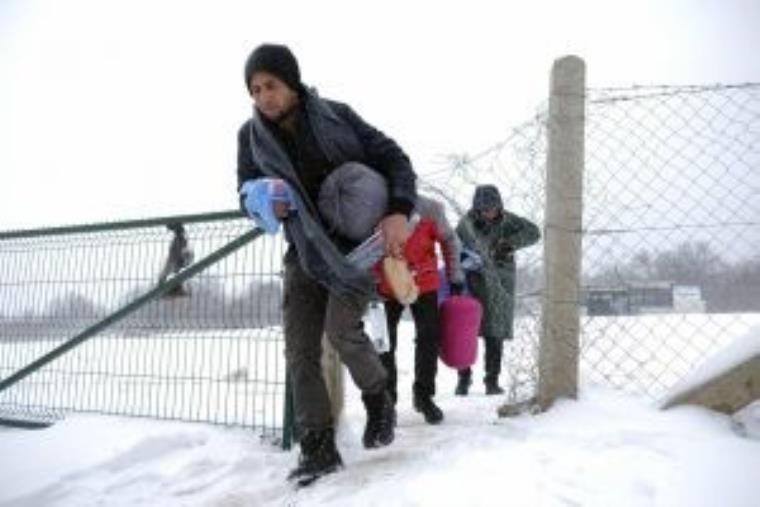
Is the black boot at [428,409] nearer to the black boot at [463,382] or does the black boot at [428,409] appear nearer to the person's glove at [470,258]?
the black boot at [463,382]

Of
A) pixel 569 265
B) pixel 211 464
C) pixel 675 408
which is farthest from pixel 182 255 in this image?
pixel 675 408

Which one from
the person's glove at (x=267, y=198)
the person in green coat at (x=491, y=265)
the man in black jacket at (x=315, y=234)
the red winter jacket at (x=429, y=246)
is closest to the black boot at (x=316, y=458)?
the man in black jacket at (x=315, y=234)

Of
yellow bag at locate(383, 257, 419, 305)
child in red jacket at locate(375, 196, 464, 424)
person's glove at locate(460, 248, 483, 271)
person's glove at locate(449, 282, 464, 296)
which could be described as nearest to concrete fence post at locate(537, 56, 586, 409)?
yellow bag at locate(383, 257, 419, 305)

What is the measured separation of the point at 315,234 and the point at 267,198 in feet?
0.89

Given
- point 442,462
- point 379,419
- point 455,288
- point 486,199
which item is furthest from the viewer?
point 486,199

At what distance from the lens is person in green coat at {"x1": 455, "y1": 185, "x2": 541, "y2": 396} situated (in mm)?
5723

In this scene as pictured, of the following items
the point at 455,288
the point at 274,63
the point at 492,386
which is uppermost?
the point at 274,63

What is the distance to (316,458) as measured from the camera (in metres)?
3.45

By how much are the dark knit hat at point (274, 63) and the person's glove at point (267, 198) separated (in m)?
0.48

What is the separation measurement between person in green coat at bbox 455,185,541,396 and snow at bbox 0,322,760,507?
113 centimetres

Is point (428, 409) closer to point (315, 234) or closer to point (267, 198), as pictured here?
point (315, 234)

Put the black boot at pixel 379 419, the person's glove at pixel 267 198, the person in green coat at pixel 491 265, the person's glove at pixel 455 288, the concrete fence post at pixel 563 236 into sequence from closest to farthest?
the person's glove at pixel 267 198 < the black boot at pixel 379 419 < the concrete fence post at pixel 563 236 < the person's glove at pixel 455 288 < the person in green coat at pixel 491 265

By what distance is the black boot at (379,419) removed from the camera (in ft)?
11.6

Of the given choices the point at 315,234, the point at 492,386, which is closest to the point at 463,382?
the point at 492,386
